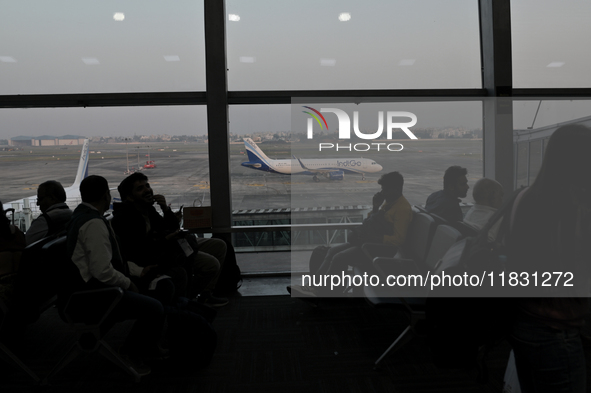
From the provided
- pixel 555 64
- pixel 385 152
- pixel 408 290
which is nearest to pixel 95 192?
pixel 408 290

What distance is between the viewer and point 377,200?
12.2ft

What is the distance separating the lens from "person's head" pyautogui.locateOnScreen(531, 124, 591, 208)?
3.77 ft

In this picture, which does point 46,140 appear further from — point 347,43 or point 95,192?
point 347,43

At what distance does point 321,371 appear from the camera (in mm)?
2539

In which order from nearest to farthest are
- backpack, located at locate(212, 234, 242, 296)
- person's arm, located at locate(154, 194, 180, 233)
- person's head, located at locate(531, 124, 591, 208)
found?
person's head, located at locate(531, 124, 591, 208) → person's arm, located at locate(154, 194, 180, 233) → backpack, located at locate(212, 234, 242, 296)

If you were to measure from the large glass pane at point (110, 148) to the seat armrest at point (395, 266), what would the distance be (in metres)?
2.16

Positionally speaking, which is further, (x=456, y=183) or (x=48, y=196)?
(x=456, y=183)

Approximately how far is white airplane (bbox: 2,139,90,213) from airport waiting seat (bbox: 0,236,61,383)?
181 cm

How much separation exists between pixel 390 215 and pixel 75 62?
11.6 feet

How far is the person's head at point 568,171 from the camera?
3.77ft

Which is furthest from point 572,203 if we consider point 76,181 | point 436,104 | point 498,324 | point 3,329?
point 76,181

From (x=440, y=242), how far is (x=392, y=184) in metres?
0.78

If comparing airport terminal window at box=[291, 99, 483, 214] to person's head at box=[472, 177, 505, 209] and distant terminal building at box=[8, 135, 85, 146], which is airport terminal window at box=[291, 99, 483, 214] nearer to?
person's head at box=[472, 177, 505, 209]

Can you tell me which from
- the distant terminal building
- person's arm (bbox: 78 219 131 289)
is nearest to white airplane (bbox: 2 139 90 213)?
the distant terminal building
